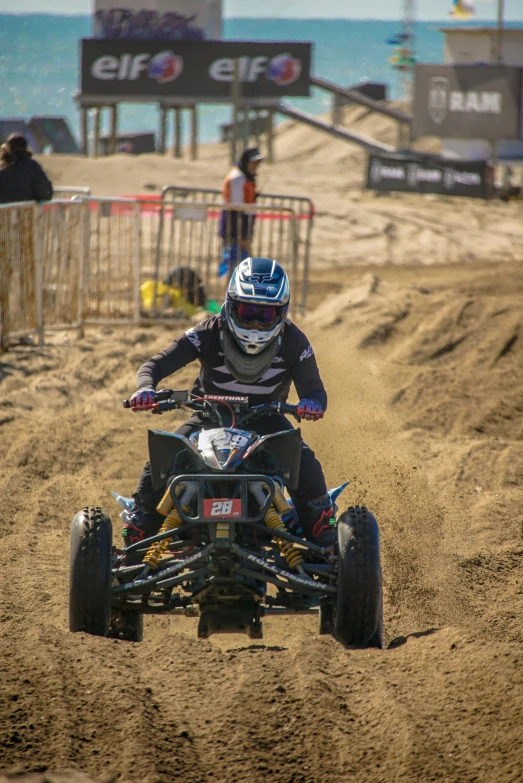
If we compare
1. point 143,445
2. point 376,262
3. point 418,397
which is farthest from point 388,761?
point 376,262

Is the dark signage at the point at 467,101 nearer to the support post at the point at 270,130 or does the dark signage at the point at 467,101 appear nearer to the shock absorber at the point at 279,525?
the support post at the point at 270,130

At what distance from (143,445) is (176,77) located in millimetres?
21189

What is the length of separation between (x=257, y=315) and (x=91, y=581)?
1.68 meters

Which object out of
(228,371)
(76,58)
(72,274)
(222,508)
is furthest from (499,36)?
(222,508)

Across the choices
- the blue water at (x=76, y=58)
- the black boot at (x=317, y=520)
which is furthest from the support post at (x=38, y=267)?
the black boot at (x=317, y=520)

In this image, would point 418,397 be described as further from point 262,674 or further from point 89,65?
point 89,65

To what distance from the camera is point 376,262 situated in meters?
19.5

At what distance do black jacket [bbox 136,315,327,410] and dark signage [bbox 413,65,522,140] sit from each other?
23.8m

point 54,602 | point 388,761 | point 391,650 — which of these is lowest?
point 54,602

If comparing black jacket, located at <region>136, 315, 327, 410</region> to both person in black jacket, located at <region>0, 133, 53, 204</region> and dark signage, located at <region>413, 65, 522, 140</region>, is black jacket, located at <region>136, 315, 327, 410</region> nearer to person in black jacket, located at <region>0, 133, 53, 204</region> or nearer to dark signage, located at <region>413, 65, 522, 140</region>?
person in black jacket, located at <region>0, 133, 53, 204</region>

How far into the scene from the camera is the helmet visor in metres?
5.43

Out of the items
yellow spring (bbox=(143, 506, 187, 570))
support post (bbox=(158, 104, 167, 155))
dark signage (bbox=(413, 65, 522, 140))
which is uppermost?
yellow spring (bbox=(143, 506, 187, 570))

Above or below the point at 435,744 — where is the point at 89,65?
below

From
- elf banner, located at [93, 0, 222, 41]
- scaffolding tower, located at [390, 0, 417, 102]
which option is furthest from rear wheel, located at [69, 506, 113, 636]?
scaffolding tower, located at [390, 0, 417, 102]
